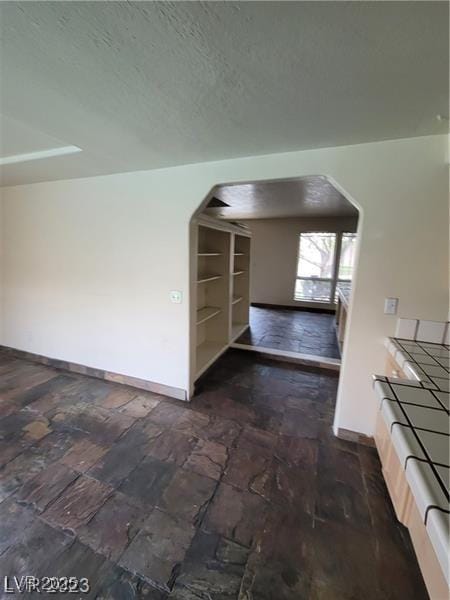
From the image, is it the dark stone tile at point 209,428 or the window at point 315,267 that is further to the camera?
the window at point 315,267

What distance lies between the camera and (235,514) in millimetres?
1529

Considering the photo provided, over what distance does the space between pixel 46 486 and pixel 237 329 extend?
340cm

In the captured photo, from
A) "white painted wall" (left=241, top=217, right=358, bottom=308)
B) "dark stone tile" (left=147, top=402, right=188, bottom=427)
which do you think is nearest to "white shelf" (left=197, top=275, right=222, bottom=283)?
"dark stone tile" (left=147, top=402, right=188, bottom=427)

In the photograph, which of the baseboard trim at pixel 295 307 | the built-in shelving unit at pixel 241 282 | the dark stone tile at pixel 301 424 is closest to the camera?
the dark stone tile at pixel 301 424

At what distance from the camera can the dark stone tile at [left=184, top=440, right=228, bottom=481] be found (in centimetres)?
183

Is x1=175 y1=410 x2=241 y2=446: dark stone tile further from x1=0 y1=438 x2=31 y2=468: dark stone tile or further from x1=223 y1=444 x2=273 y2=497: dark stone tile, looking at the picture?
x1=0 y1=438 x2=31 y2=468: dark stone tile

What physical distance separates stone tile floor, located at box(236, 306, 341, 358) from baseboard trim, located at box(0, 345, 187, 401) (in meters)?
1.78

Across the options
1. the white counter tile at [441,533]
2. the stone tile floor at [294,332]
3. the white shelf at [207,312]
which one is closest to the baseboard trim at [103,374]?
the white shelf at [207,312]

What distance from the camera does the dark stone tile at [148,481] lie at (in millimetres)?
1636

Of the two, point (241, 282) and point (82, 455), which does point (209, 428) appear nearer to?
point (82, 455)

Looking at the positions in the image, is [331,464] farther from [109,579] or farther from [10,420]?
[10,420]

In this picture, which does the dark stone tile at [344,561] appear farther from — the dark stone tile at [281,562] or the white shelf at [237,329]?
the white shelf at [237,329]

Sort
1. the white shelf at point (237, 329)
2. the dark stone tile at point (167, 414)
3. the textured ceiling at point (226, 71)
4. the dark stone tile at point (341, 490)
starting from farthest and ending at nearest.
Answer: the white shelf at point (237, 329)
the dark stone tile at point (167, 414)
the dark stone tile at point (341, 490)
the textured ceiling at point (226, 71)

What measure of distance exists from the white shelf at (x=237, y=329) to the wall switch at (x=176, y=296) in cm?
188
